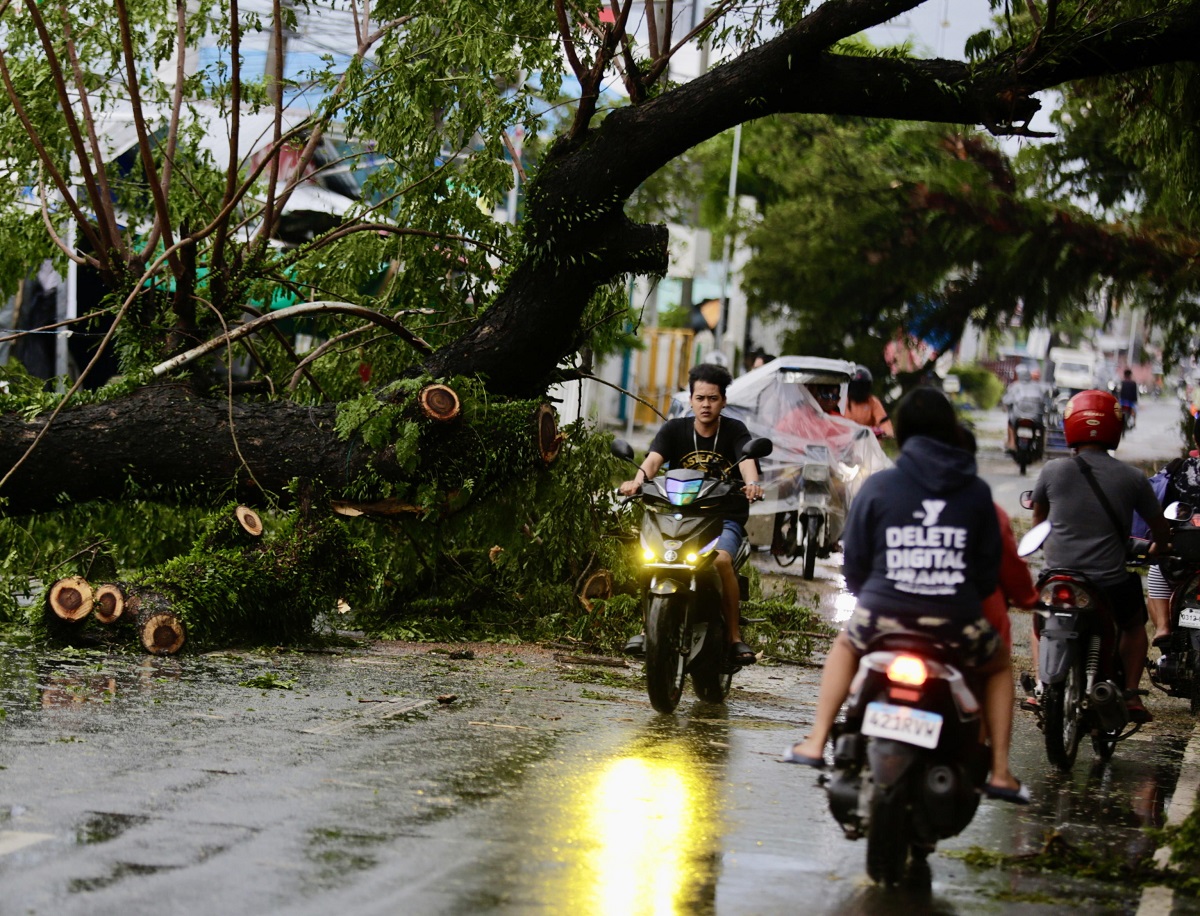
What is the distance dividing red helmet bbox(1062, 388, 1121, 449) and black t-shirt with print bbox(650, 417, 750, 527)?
1812mm

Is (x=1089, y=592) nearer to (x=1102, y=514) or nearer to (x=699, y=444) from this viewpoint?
(x=1102, y=514)

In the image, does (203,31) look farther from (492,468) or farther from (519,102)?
(492,468)

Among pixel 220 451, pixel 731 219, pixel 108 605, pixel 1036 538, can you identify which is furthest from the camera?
pixel 731 219

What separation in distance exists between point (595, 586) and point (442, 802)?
16.7ft

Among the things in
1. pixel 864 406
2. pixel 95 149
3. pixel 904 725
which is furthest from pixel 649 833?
pixel 864 406

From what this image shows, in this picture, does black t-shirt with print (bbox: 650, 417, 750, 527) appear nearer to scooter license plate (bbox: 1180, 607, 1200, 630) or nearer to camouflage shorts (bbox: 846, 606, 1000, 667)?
scooter license plate (bbox: 1180, 607, 1200, 630)

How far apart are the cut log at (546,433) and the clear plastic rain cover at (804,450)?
570 centimetres

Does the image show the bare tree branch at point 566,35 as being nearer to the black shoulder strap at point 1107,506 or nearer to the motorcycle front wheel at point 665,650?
the motorcycle front wheel at point 665,650

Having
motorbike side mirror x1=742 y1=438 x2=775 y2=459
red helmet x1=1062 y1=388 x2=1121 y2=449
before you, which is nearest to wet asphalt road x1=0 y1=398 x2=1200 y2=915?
motorbike side mirror x1=742 y1=438 x2=775 y2=459

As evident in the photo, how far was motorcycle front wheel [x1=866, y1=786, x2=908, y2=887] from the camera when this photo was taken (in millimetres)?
4934

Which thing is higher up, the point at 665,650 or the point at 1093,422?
the point at 1093,422

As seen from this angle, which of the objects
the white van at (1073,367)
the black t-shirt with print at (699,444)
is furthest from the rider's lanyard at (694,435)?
the white van at (1073,367)

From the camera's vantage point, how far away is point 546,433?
1038cm

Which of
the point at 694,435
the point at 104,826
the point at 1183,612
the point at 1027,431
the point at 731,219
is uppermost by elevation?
the point at 731,219
